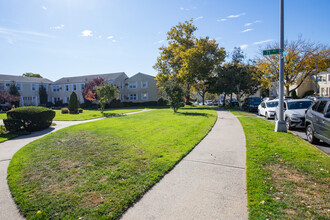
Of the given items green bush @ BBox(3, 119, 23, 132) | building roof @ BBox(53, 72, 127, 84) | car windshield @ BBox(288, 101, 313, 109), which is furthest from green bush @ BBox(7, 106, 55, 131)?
building roof @ BBox(53, 72, 127, 84)

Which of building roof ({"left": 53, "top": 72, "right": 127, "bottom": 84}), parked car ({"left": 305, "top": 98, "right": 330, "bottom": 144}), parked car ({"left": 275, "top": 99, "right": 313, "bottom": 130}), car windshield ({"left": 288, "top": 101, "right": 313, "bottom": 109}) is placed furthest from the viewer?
building roof ({"left": 53, "top": 72, "right": 127, "bottom": 84})

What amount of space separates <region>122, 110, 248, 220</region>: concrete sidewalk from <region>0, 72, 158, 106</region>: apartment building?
34.7 m

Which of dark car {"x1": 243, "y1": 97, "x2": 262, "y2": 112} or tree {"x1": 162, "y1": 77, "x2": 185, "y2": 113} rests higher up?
tree {"x1": 162, "y1": 77, "x2": 185, "y2": 113}

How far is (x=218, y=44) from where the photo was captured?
29.9 metres

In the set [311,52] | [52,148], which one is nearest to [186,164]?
[52,148]

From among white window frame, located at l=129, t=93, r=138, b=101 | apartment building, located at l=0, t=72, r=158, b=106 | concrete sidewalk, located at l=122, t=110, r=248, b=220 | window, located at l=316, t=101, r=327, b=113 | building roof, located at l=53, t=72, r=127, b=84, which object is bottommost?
concrete sidewalk, located at l=122, t=110, r=248, b=220

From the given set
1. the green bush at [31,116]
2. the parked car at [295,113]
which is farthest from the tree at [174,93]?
the green bush at [31,116]

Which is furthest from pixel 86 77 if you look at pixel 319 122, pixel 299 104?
pixel 319 122

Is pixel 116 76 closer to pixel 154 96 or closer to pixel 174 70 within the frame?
pixel 154 96

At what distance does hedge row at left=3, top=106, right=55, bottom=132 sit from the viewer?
10.7m

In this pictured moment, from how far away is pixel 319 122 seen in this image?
670 centimetres

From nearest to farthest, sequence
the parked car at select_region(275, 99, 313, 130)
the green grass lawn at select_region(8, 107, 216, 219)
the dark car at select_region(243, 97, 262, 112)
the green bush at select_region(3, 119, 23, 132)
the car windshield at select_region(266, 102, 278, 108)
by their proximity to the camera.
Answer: the green grass lawn at select_region(8, 107, 216, 219)
the parked car at select_region(275, 99, 313, 130)
the green bush at select_region(3, 119, 23, 132)
the car windshield at select_region(266, 102, 278, 108)
the dark car at select_region(243, 97, 262, 112)

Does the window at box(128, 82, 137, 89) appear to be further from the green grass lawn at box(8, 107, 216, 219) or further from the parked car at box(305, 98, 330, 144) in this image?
the parked car at box(305, 98, 330, 144)

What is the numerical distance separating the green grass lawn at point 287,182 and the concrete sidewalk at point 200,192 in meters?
0.25
